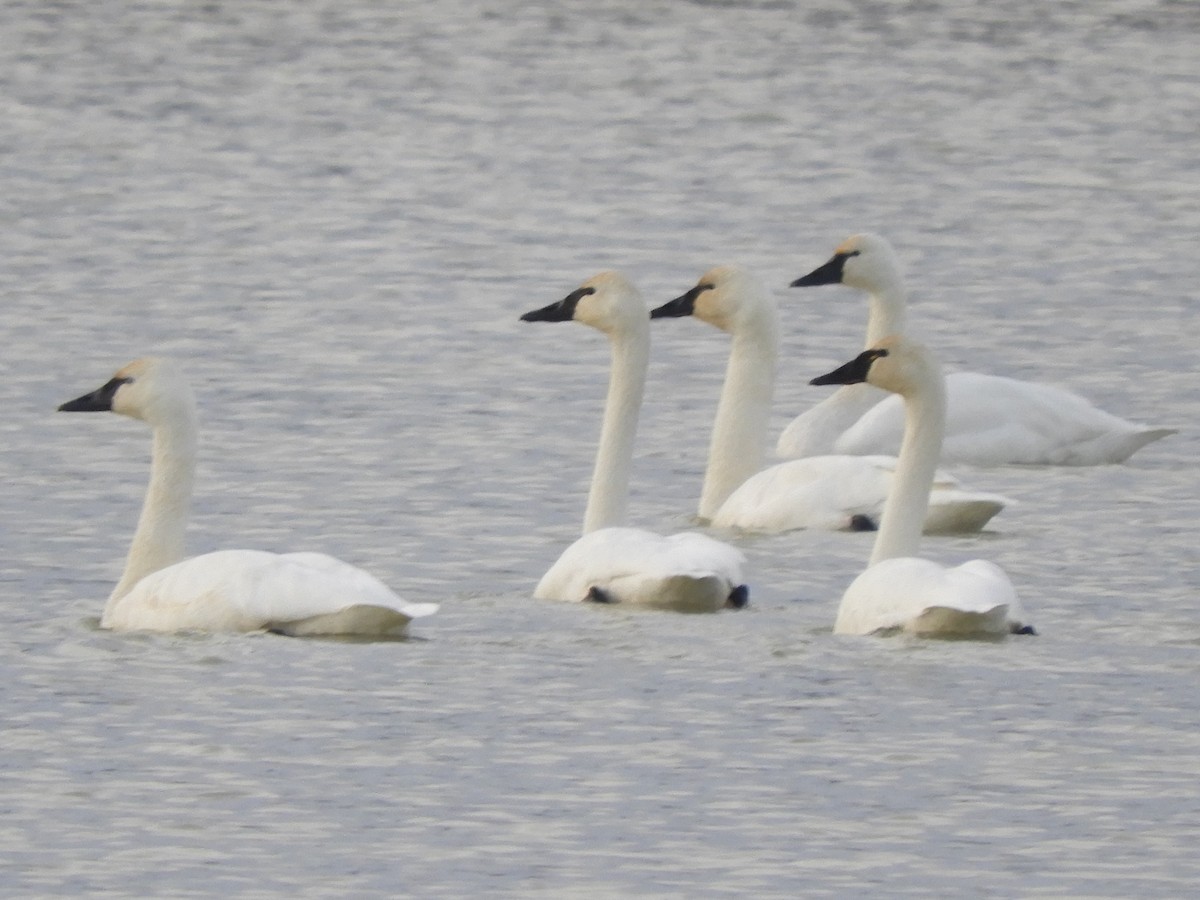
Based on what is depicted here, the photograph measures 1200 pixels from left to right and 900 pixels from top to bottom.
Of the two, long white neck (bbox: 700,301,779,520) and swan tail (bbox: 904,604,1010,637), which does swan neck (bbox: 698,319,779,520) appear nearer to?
long white neck (bbox: 700,301,779,520)

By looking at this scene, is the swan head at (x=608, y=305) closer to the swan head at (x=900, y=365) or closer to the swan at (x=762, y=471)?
the swan at (x=762, y=471)

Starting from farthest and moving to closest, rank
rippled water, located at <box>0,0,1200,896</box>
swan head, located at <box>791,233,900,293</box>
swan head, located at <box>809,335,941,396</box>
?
swan head, located at <box>791,233,900,293</box> < swan head, located at <box>809,335,941,396</box> < rippled water, located at <box>0,0,1200,896</box>

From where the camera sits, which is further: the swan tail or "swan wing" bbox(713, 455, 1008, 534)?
"swan wing" bbox(713, 455, 1008, 534)

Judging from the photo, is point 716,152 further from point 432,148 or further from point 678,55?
point 678,55

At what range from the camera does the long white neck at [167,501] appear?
466 inches

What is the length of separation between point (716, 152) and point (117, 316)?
9.28m

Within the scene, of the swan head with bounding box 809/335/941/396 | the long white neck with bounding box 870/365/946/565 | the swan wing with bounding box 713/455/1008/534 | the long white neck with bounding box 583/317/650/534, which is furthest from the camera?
the swan wing with bounding box 713/455/1008/534

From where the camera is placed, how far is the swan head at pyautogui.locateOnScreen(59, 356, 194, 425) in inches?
472

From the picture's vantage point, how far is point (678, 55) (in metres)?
33.9

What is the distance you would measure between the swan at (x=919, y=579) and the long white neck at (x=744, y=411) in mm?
2303

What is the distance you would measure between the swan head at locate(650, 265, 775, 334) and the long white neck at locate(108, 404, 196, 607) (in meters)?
3.57

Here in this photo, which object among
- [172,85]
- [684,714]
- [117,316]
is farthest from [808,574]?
[172,85]

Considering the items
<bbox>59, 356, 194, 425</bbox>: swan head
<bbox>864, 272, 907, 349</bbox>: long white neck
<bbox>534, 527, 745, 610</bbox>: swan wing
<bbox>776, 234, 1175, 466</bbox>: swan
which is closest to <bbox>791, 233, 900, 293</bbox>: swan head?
<bbox>864, 272, 907, 349</bbox>: long white neck

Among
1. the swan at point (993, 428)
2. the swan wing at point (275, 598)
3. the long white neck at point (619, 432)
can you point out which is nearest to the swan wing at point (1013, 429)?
the swan at point (993, 428)
